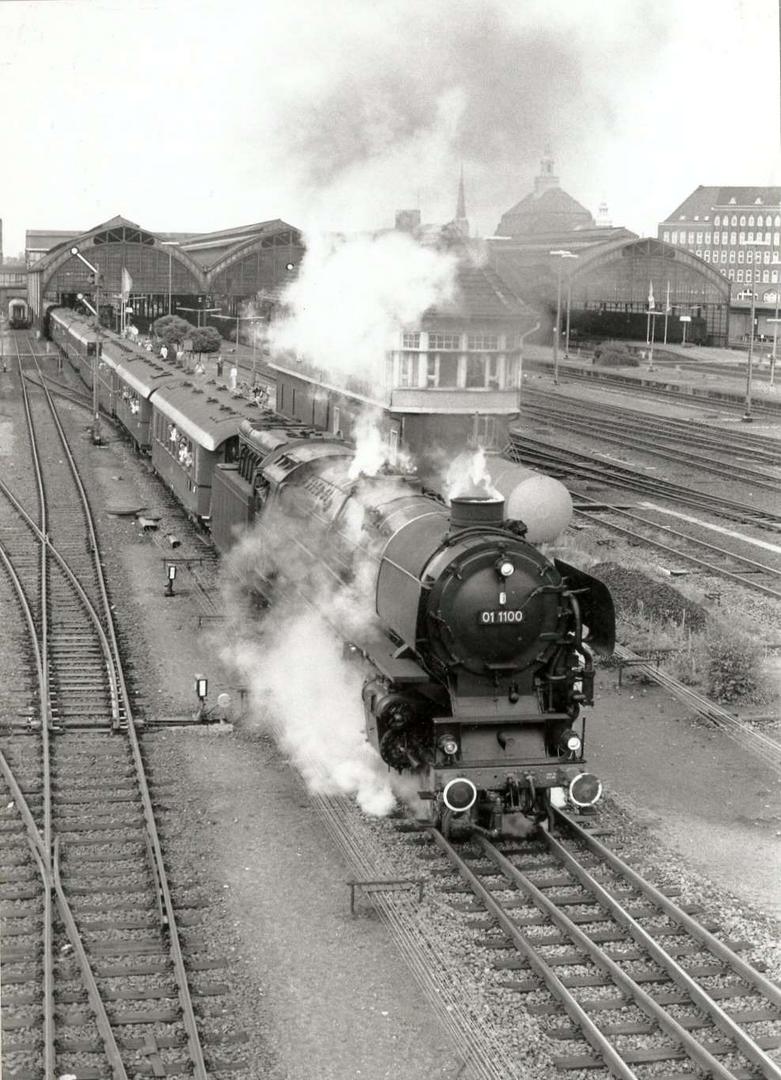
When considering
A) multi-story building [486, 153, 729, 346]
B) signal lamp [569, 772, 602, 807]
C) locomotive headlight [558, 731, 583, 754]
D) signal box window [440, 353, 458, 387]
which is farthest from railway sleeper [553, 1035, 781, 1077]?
multi-story building [486, 153, 729, 346]

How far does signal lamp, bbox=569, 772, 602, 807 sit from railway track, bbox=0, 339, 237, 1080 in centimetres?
356

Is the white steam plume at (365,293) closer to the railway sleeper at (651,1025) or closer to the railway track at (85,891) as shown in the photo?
the railway track at (85,891)

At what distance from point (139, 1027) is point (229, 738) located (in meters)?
5.86

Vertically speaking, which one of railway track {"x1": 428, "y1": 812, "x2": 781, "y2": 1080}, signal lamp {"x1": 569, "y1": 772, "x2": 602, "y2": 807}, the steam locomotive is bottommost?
railway track {"x1": 428, "y1": 812, "x2": 781, "y2": 1080}

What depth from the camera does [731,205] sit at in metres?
81.4

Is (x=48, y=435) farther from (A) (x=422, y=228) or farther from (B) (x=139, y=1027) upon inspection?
(B) (x=139, y=1027)

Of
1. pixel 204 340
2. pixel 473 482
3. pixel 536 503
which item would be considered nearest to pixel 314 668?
pixel 473 482

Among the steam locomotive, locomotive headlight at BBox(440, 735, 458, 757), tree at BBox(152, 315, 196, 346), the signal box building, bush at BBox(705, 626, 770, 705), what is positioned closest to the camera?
locomotive headlight at BBox(440, 735, 458, 757)

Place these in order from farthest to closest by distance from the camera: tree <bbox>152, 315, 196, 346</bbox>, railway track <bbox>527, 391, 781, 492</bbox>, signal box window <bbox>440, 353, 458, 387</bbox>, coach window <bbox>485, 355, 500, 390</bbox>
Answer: tree <bbox>152, 315, 196, 346</bbox>, railway track <bbox>527, 391, 781, 492</bbox>, coach window <bbox>485, 355, 500, 390</bbox>, signal box window <bbox>440, 353, 458, 387</bbox>

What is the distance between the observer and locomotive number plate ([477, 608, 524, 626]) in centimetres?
1079

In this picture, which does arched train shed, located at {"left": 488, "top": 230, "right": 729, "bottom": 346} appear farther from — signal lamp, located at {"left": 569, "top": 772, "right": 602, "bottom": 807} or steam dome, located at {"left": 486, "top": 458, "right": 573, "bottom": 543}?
signal lamp, located at {"left": 569, "top": 772, "right": 602, "bottom": 807}

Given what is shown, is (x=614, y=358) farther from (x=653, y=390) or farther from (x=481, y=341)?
(x=481, y=341)

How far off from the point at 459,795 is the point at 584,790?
1.18m

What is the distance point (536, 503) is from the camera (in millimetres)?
20125
